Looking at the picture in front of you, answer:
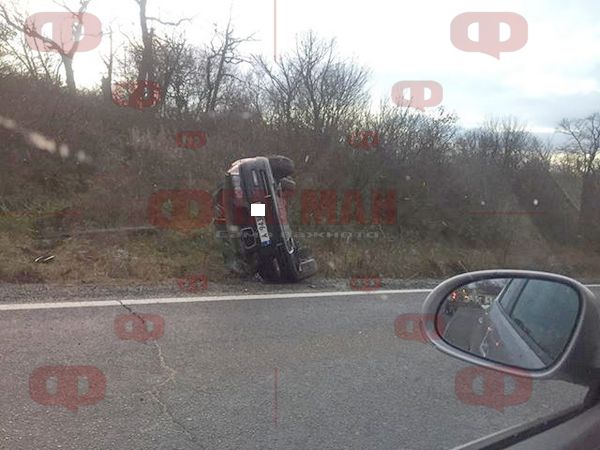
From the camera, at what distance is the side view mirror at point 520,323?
5.72 feet

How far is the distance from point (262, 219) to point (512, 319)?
5195 millimetres

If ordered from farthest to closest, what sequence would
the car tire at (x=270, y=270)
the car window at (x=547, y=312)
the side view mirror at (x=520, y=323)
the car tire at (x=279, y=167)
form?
1. the car tire at (x=279, y=167)
2. the car tire at (x=270, y=270)
3. the car window at (x=547, y=312)
4. the side view mirror at (x=520, y=323)

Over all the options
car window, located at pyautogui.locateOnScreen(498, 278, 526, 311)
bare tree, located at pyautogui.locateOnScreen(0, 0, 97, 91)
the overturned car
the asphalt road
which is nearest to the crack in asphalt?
the asphalt road

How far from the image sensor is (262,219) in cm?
727

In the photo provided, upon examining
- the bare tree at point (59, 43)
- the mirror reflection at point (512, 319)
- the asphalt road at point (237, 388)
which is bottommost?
the asphalt road at point (237, 388)

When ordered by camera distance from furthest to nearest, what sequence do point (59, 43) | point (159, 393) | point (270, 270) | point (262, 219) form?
point (59, 43) < point (270, 270) < point (262, 219) < point (159, 393)

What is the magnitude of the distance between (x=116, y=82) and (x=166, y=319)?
52.4 feet

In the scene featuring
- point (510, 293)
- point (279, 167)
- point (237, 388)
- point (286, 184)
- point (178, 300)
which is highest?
point (279, 167)

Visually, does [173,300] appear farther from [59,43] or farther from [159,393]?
[59,43]

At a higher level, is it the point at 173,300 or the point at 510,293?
the point at 510,293

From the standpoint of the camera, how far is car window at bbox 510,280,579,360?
188 centimetres

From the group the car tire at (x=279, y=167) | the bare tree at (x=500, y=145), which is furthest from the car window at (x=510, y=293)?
the bare tree at (x=500, y=145)

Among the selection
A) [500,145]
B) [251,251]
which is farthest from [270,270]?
[500,145]

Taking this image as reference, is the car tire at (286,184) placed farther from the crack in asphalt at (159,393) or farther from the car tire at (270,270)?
the crack in asphalt at (159,393)
